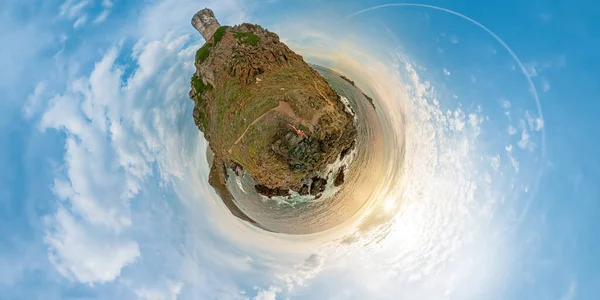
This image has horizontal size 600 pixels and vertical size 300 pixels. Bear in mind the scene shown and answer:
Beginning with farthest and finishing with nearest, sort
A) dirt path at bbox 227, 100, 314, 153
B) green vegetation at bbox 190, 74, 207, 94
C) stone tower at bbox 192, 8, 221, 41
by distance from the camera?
stone tower at bbox 192, 8, 221, 41 < green vegetation at bbox 190, 74, 207, 94 < dirt path at bbox 227, 100, 314, 153

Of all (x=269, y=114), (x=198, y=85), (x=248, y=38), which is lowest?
(x=269, y=114)

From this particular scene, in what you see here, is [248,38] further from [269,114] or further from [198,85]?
[269,114]

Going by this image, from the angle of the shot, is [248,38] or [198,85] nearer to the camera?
[248,38]

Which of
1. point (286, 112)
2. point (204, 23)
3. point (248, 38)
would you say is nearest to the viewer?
point (286, 112)

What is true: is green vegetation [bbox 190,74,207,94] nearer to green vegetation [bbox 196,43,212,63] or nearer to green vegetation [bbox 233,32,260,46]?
green vegetation [bbox 196,43,212,63]

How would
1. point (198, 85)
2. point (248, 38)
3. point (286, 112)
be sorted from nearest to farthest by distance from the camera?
point (286, 112)
point (248, 38)
point (198, 85)

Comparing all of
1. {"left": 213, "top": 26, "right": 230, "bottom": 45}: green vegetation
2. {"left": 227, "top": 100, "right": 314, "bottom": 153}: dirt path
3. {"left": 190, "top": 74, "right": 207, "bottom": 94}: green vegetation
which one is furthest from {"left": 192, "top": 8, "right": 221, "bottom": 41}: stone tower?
{"left": 227, "top": 100, "right": 314, "bottom": 153}: dirt path

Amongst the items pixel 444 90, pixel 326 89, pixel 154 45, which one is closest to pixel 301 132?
pixel 326 89

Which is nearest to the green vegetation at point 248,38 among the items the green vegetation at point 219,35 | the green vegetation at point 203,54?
the green vegetation at point 219,35

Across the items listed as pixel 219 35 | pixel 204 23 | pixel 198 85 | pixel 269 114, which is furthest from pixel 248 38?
pixel 204 23
